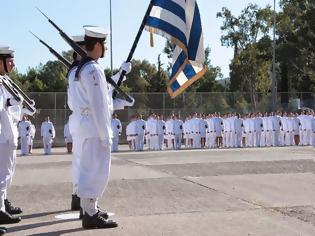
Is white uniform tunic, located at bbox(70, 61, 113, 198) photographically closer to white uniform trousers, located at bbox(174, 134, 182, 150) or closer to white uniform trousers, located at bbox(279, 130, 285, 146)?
white uniform trousers, located at bbox(174, 134, 182, 150)

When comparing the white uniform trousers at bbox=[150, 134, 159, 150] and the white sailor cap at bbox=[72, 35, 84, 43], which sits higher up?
the white sailor cap at bbox=[72, 35, 84, 43]

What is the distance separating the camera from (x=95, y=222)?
6.43 metres

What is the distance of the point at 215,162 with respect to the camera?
50.8 ft

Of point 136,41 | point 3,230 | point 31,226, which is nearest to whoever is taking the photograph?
point 3,230

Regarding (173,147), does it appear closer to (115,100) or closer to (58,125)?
(58,125)

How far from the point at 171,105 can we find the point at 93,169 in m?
32.7

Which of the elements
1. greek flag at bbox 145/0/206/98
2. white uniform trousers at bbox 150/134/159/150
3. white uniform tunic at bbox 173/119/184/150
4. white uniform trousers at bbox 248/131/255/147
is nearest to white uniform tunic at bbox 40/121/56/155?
white uniform trousers at bbox 150/134/159/150

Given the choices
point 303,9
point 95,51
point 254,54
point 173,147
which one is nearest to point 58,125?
point 173,147

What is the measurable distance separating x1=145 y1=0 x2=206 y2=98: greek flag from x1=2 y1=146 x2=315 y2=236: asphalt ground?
6.21 ft

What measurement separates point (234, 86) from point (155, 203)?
54.9 meters

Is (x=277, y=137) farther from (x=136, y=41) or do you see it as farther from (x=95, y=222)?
(x=95, y=222)

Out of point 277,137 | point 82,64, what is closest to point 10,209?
point 82,64

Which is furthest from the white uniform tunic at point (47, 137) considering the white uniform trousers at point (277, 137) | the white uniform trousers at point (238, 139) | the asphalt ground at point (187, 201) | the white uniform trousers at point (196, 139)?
the asphalt ground at point (187, 201)

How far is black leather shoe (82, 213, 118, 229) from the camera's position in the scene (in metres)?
6.43
